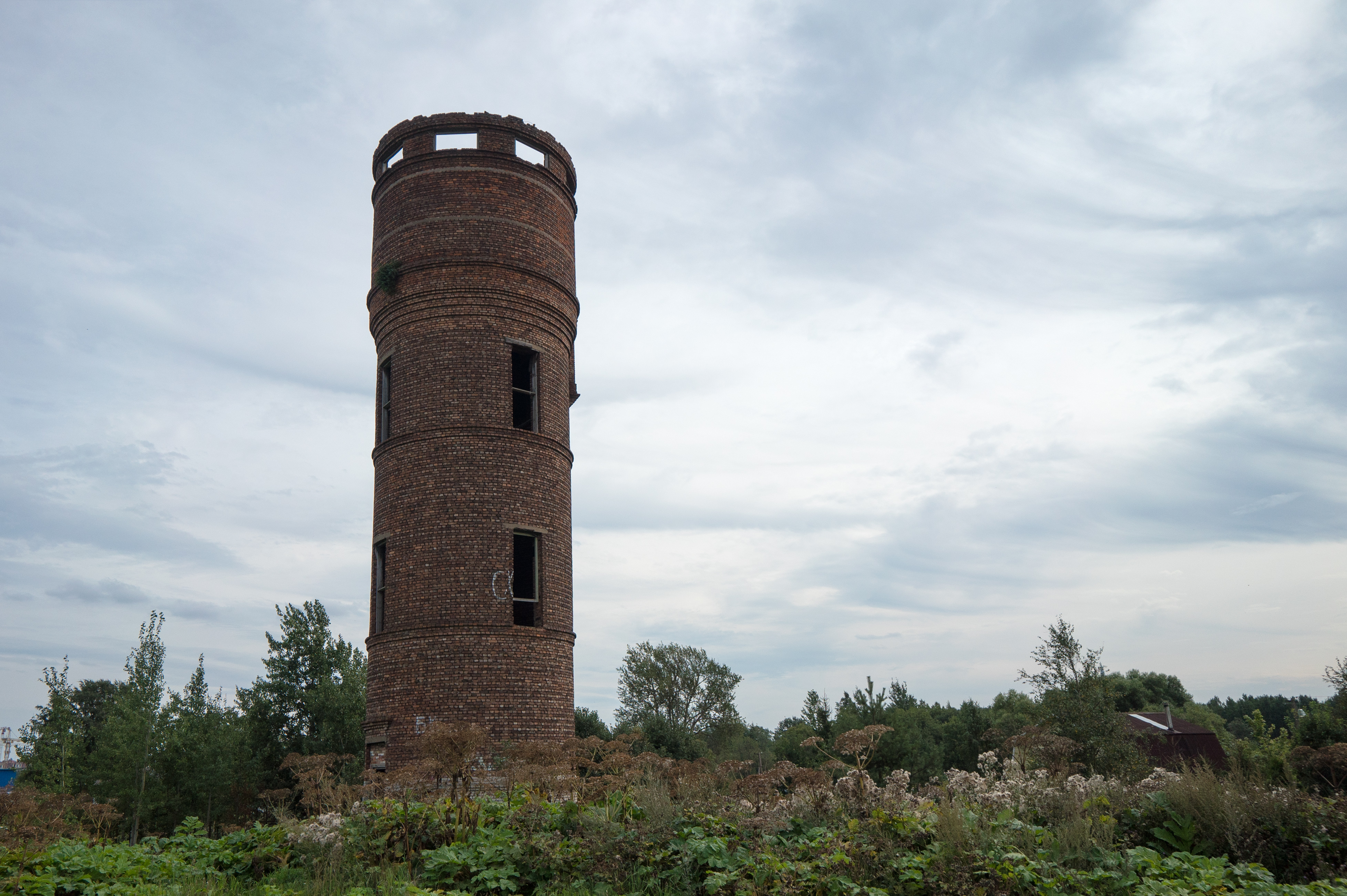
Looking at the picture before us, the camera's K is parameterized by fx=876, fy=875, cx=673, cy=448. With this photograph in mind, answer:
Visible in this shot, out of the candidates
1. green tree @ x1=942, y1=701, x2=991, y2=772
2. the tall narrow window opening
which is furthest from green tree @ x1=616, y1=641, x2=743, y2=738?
the tall narrow window opening

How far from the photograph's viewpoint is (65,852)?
882cm

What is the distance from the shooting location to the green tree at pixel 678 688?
2111 inches

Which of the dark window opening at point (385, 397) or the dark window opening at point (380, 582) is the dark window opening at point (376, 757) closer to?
the dark window opening at point (380, 582)

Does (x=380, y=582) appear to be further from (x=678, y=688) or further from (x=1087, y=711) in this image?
(x=678, y=688)

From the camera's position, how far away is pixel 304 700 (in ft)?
72.7

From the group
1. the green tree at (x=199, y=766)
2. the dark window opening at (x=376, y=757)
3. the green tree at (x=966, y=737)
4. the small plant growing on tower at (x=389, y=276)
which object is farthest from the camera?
the green tree at (x=966, y=737)

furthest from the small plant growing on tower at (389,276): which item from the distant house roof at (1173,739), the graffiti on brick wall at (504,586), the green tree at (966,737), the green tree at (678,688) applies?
the green tree at (678,688)

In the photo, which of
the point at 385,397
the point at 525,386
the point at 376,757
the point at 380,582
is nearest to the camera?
the point at 376,757

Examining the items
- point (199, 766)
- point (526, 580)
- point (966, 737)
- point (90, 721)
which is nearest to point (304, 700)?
point (199, 766)

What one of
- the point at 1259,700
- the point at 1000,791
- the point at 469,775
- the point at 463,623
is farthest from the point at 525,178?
the point at 1259,700

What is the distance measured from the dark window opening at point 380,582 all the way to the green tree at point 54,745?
1123 cm

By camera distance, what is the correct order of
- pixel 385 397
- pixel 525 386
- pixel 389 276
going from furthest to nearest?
1. pixel 525 386
2. pixel 385 397
3. pixel 389 276

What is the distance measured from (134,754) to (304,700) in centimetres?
372

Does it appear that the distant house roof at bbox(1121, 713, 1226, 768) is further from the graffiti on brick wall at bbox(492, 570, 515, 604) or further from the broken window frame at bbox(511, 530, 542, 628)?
the graffiti on brick wall at bbox(492, 570, 515, 604)
